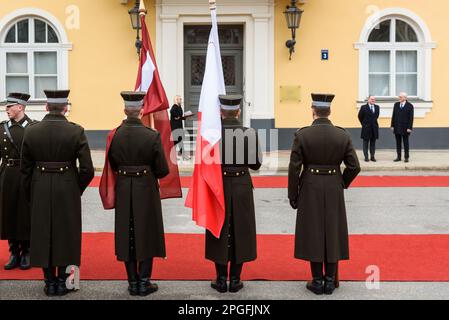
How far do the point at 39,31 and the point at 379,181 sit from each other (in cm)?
1056

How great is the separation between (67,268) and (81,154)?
4.14 feet

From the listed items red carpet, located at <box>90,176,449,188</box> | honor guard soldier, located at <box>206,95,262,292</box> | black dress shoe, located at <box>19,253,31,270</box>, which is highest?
honor guard soldier, located at <box>206,95,262,292</box>

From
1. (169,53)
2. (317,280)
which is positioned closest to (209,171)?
(317,280)

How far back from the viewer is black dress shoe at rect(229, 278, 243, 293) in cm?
672

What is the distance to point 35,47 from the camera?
19.6 m

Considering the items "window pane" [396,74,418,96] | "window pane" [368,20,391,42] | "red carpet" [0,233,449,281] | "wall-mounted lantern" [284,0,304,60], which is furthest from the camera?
"window pane" [396,74,418,96]

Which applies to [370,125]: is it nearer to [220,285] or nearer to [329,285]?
[329,285]

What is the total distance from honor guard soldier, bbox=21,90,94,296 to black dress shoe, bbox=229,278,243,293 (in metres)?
1.49

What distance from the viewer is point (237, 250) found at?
22.1ft

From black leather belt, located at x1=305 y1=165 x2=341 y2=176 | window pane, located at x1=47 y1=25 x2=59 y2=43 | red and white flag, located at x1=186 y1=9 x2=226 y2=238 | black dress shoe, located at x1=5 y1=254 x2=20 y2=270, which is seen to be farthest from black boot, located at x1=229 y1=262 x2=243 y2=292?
window pane, located at x1=47 y1=25 x2=59 y2=43

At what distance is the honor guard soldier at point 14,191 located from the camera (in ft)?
24.5

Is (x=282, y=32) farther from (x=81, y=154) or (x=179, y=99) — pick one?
(x=81, y=154)

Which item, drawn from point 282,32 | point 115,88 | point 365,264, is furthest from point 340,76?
point 365,264

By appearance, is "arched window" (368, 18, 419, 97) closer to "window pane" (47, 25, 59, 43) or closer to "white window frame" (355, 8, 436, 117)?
"white window frame" (355, 8, 436, 117)
